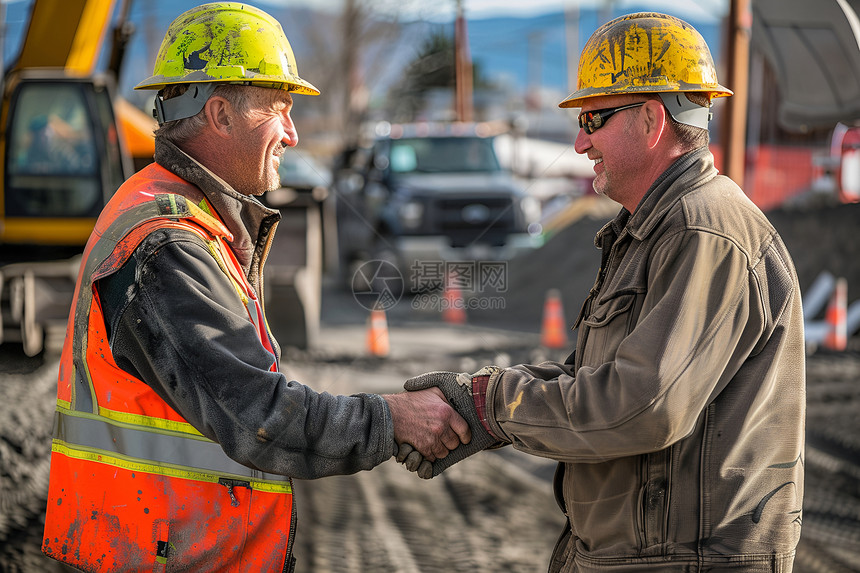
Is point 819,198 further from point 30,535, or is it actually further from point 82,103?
point 30,535

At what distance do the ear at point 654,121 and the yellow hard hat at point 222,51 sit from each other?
101 cm

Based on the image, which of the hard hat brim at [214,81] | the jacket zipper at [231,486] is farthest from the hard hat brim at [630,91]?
the jacket zipper at [231,486]

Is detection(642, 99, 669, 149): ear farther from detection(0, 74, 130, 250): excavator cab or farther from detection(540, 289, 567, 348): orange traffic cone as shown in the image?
detection(540, 289, 567, 348): orange traffic cone

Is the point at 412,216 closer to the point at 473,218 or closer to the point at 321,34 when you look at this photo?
the point at 473,218

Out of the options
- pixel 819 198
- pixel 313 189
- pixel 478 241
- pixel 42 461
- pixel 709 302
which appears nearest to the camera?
pixel 709 302

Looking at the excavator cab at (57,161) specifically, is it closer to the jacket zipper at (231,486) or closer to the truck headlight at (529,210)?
the truck headlight at (529,210)

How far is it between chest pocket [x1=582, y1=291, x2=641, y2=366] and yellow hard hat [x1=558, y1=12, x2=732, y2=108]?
1.88ft

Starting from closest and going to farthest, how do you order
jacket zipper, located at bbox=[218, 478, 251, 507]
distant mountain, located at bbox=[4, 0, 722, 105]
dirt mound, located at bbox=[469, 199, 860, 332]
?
1. jacket zipper, located at bbox=[218, 478, 251, 507]
2. distant mountain, located at bbox=[4, 0, 722, 105]
3. dirt mound, located at bbox=[469, 199, 860, 332]

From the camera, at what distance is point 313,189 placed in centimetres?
989

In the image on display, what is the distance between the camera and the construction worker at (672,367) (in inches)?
78.0

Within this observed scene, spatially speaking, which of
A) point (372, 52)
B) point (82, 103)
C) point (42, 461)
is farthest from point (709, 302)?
point (372, 52)

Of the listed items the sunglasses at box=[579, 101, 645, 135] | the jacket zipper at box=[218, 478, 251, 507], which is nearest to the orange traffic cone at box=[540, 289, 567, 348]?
the sunglasses at box=[579, 101, 645, 135]

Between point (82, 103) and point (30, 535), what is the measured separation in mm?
4490

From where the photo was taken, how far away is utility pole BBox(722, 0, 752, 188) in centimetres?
698
